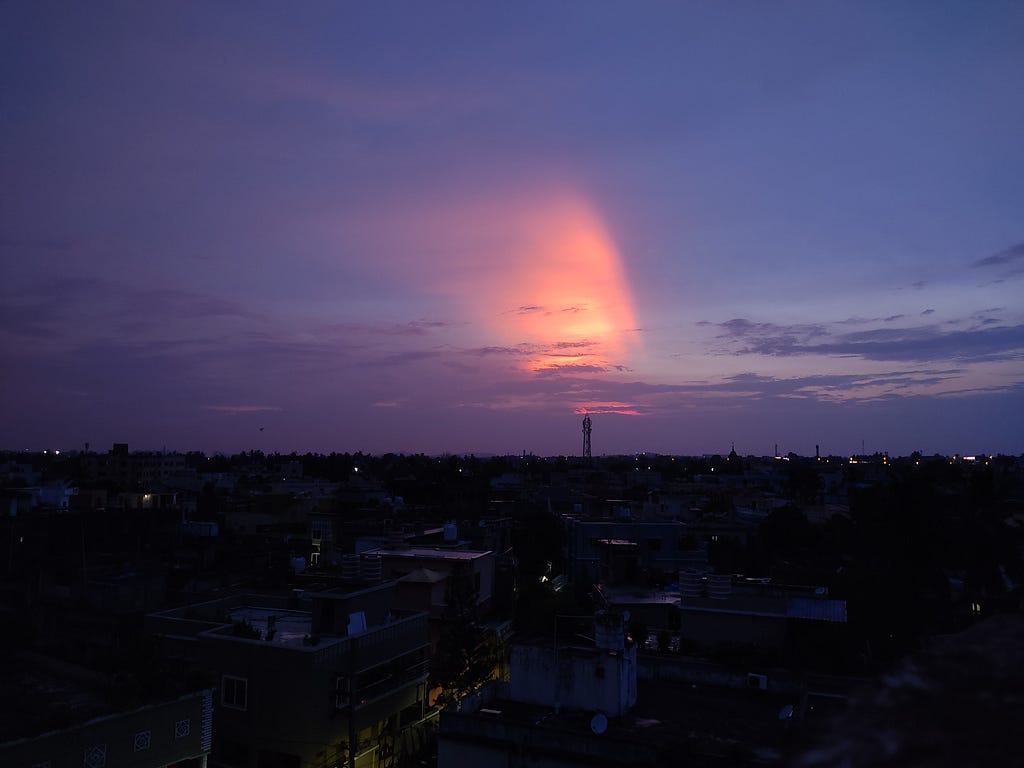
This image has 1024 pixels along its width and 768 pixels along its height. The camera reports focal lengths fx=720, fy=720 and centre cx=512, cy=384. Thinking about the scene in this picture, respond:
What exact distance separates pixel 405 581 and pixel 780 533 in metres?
31.0

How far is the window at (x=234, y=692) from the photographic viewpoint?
16469mm

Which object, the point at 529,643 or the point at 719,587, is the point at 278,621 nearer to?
the point at 529,643

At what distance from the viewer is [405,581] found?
82.4 ft

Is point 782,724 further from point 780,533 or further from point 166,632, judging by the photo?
point 780,533

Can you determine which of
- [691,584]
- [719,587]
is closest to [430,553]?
[691,584]

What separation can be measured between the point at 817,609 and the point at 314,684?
49.9 ft

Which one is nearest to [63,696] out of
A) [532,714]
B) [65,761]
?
[65,761]

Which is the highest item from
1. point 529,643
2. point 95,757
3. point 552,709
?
point 529,643

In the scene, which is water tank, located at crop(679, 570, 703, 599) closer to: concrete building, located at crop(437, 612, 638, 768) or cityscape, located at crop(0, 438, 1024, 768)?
cityscape, located at crop(0, 438, 1024, 768)

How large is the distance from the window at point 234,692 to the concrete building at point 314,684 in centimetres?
2

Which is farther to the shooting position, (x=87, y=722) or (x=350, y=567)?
(x=350, y=567)

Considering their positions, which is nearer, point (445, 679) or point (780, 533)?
point (445, 679)

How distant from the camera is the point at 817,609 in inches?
879

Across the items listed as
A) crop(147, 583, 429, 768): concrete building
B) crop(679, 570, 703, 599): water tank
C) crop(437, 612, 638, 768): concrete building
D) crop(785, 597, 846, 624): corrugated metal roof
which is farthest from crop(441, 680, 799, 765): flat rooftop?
crop(679, 570, 703, 599): water tank
